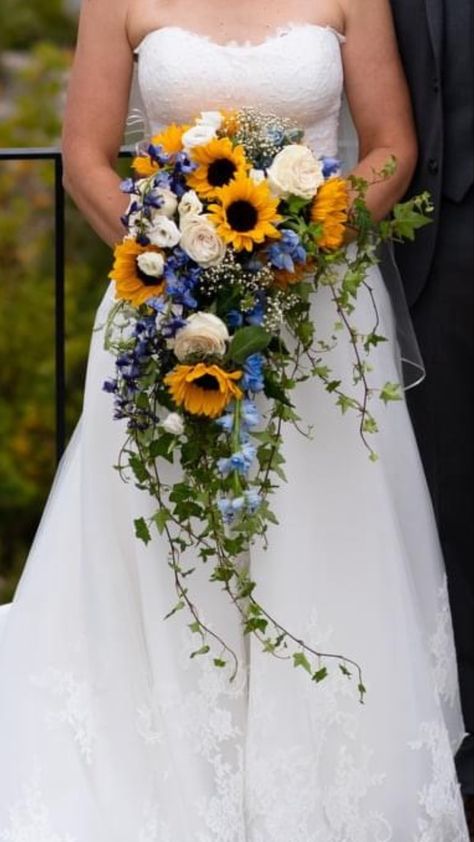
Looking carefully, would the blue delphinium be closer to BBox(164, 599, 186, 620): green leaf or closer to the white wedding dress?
the white wedding dress

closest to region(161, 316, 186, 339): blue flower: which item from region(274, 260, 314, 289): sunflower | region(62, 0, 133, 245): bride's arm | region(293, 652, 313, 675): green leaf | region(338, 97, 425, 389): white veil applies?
region(274, 260, 314, 289): sunflower

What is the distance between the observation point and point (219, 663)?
3.52m

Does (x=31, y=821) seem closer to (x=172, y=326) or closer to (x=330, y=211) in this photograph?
(x=172, y=326)

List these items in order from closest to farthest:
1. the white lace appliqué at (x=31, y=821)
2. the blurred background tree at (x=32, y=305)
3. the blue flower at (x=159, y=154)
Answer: the blue flower at (x=159, y=154) < the white lace appliqué at (x=31, y=821) < the blurred background tree at (x=32, y=305)

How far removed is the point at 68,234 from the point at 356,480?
403cm

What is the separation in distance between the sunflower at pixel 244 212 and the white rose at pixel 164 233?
7cm

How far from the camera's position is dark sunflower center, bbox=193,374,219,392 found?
324cm

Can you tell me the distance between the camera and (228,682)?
367cm

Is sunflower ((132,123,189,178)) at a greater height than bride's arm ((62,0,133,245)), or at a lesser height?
lesser

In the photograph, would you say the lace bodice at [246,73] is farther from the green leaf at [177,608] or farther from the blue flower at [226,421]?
the green leaf at [177,608]

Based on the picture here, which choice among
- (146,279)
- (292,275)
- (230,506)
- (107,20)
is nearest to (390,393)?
(292,275)

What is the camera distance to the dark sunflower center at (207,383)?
3236mm

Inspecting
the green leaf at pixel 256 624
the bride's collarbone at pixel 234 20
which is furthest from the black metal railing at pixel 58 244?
the green leaf at pixel 256 624

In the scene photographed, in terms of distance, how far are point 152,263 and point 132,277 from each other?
0.27 feet
